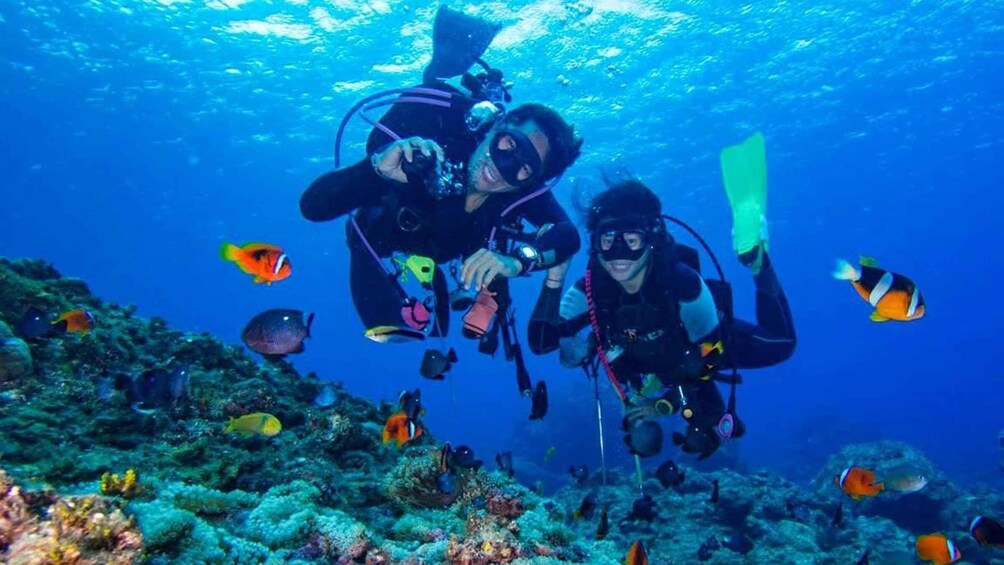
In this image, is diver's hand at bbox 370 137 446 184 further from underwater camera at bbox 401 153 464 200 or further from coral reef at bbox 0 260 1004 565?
coral reef at bbox 0 260 1004 565

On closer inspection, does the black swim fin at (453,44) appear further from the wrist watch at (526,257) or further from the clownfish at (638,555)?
the clownfish at (638,555)

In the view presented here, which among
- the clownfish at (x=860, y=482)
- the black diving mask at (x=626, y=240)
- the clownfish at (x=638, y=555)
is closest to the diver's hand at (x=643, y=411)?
the clownfish at (x=638, y=555)

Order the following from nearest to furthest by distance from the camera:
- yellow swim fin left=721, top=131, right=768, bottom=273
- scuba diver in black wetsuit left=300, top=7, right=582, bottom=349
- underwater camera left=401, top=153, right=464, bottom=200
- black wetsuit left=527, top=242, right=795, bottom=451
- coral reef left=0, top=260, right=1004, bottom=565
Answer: coral reef left=0, top=260, right=1004, bottom=565, underwater camera left=401, top=153, right=464, bottom=200, scuba diver in black wetsuit left=300, top=7, right=582, bottom=349, black wetsuit left=527, top=242, right=795, bottom=451, yellow swim fin left=721, top=131, right=768, bottom=273

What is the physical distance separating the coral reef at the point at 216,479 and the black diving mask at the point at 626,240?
2690 mm

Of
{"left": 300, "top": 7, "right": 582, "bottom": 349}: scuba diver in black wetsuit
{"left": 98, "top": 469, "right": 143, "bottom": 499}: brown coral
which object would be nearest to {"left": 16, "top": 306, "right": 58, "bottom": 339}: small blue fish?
{"left": 300, "top": 7, "right": 582, "bottom": 349}: scuba diver in black wetsuit

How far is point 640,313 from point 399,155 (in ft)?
9.91

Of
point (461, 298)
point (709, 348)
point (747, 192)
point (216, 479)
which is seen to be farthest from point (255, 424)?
point (747, 192)

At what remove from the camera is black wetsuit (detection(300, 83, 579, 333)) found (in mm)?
5605

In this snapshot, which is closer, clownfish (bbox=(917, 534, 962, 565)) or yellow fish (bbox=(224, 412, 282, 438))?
yellow fish (bbox=(224, 412, 282, 438))

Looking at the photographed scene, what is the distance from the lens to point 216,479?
4.10m

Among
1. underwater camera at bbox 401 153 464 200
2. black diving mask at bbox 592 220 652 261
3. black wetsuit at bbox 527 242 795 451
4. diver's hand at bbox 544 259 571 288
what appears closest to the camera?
underwater camera at bbox 401 153 464 200

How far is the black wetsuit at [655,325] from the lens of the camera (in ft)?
18.9

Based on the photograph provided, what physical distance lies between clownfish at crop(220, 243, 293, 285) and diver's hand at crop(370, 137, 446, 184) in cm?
150

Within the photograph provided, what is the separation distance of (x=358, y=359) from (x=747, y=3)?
111267mm
